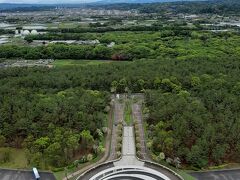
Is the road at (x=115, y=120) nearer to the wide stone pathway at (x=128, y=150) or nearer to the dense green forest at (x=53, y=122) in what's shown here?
the wide stone pathway at (x=128, y=150)

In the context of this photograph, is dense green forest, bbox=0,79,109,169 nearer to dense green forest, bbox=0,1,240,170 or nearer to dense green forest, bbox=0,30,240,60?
dense green forest, bbox=0,1,240,170

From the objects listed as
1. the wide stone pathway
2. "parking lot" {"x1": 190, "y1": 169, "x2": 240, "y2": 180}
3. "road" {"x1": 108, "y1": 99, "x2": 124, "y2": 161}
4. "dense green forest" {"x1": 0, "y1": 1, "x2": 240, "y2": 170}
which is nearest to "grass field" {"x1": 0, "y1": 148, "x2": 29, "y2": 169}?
"dense green forest" {"x1": 0, "y1": 1, "x2": 240, "y2": 170}

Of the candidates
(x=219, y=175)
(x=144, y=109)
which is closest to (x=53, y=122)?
(x=144, y=109)

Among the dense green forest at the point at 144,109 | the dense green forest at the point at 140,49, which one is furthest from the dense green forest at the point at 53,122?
the dense green forest at the point at 140,49

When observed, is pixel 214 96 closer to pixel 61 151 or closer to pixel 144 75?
pixel 144 75

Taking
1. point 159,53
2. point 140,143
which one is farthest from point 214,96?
point 159,53

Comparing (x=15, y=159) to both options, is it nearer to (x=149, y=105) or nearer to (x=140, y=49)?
(x=149, y=105)

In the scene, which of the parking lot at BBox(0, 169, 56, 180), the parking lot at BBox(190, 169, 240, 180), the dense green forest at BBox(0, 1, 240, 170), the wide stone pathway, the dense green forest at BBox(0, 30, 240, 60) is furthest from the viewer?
the dense green forest at BBox(0, 30, 240, 60)
